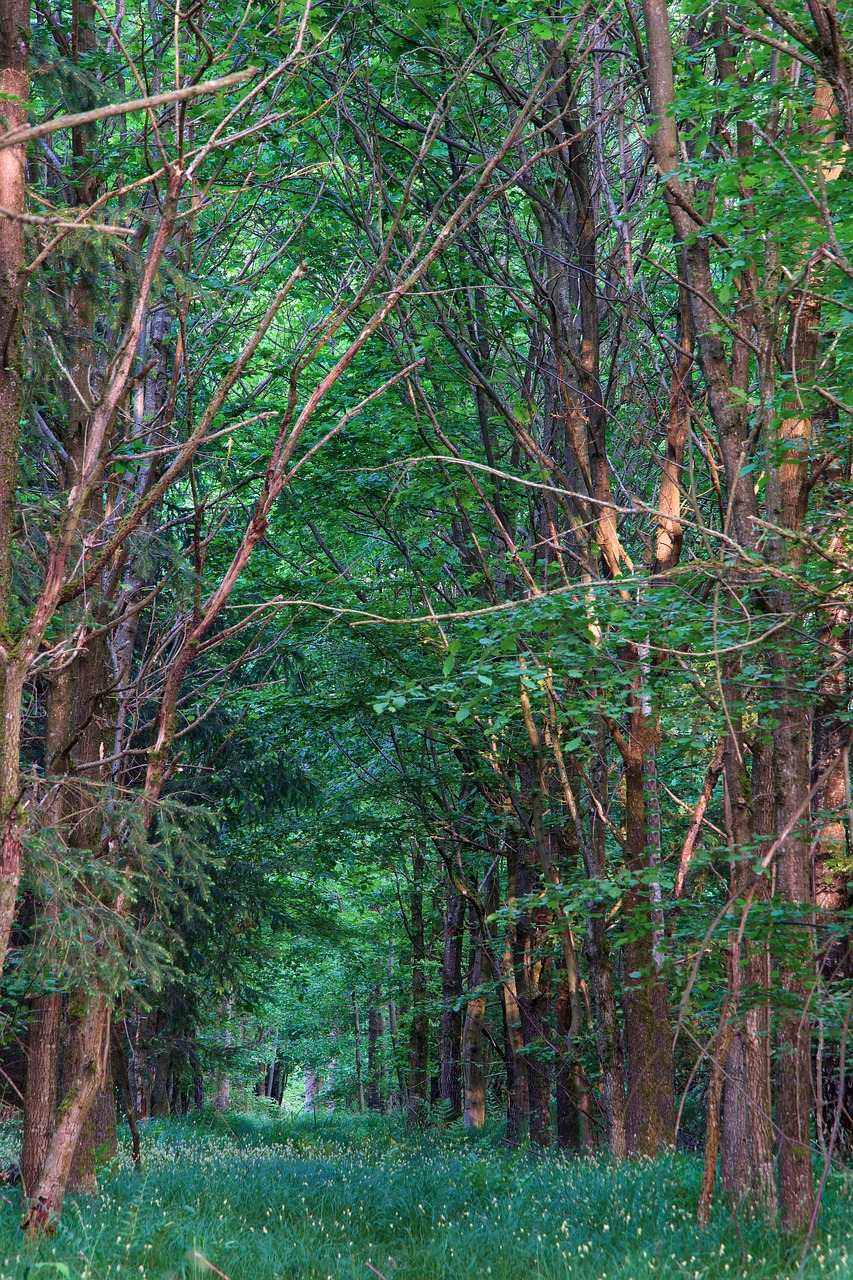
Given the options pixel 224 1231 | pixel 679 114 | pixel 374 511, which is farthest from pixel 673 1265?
pixel 374 511

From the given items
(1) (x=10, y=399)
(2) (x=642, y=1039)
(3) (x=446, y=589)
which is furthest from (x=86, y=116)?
(3) (x=446, y=589)

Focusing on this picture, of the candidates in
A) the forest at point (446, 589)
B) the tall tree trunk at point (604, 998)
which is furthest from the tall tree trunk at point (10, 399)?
the tall tree trunk at point (604, 998)

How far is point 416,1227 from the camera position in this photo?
7.56 m

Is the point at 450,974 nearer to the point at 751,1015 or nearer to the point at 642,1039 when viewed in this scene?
the point at 642,1039

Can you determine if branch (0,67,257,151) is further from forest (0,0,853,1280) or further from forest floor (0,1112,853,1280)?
forest floor (0,1112,853,1280)

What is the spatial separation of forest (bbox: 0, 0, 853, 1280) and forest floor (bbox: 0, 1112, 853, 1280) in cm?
6

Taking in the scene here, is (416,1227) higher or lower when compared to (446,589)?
lower

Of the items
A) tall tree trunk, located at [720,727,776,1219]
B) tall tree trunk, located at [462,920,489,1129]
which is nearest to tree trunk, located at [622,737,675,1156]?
tall tree trunk, located at [720,727,776,1219]

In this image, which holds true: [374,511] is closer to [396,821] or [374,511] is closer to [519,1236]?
[396,821]

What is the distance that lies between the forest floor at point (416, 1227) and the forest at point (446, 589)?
0.20 feet

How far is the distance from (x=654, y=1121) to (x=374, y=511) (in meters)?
7.07

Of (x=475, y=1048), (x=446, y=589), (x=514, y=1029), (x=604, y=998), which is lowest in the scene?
(x=475, y=1048)

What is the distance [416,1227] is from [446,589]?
325 inches

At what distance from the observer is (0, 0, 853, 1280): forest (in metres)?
4.34
